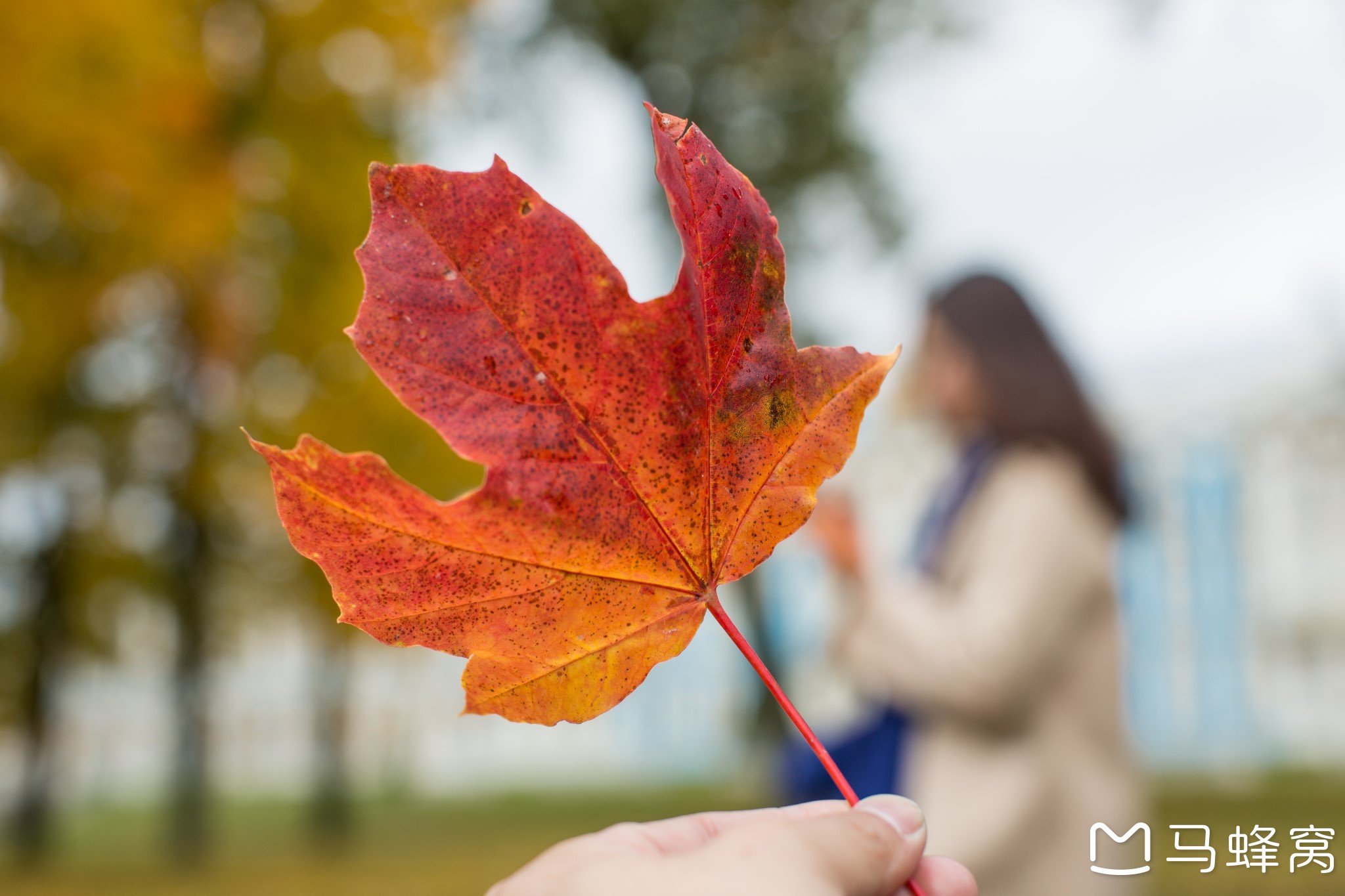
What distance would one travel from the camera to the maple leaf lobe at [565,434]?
43cm

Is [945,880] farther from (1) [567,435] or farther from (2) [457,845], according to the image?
(2) [457,845]

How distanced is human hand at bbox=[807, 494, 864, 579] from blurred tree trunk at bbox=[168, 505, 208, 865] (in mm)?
8292

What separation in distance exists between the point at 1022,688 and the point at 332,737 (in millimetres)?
10058

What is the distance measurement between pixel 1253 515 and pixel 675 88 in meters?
6.52

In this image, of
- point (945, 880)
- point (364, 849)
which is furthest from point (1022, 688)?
point (364, 849)

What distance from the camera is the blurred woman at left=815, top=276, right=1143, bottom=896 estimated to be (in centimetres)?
188

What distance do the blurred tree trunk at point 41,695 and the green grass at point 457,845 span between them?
1.54ft

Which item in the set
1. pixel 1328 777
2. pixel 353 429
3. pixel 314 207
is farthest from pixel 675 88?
pixel 1328 777

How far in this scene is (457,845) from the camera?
8273 millimetres

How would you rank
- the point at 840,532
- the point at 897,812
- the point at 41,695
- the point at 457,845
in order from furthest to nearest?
the point at 41,695 → the point at 457,845 → the point at 840,532 → the point at 897,812

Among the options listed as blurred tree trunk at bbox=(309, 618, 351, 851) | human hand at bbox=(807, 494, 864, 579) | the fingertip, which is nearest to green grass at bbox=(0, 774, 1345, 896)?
blurred tree trunk at bbox=(309, 618, 351, 851)

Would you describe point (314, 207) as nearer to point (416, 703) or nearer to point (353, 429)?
point (353, 429)

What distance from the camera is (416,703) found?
14.7m

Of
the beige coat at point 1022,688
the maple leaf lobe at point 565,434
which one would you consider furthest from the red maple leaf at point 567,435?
the beige coat at point 1022,688
